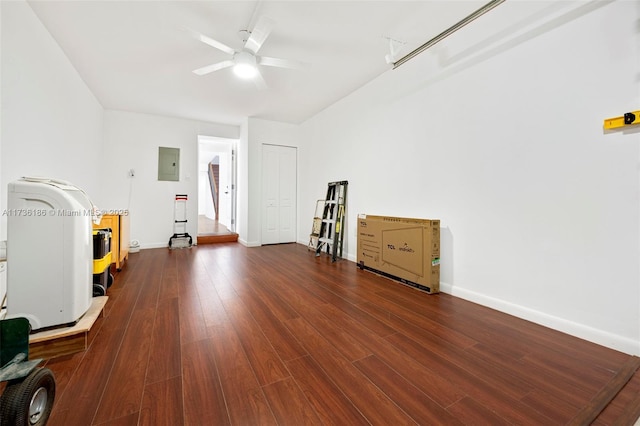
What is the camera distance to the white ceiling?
2.33 meters

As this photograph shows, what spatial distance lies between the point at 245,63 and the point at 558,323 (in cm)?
375

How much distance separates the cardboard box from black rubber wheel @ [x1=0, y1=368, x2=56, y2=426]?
9.63 ft

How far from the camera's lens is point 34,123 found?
2387mm

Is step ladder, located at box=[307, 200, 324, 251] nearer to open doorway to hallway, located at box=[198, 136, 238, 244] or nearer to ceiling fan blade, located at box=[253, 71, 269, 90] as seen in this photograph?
open doorway to hallway, located at box=[198, 136, 238, 244]

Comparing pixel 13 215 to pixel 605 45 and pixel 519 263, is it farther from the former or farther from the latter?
pixel 605 45

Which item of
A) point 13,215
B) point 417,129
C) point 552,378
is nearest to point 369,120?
point 417,129

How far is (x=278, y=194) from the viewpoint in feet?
19.1

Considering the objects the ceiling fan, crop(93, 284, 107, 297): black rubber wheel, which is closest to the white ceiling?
the ceiling fan

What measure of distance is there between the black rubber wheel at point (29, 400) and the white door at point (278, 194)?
4.53m

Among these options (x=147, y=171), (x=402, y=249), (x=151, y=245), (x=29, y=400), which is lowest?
(x=29, y=400)

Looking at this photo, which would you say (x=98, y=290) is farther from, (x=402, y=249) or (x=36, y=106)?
(x=402, y=249)

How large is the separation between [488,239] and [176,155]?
5.86 meters

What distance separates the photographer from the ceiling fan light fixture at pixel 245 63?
2660 mm

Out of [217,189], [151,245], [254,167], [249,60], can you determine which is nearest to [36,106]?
[249,60]
